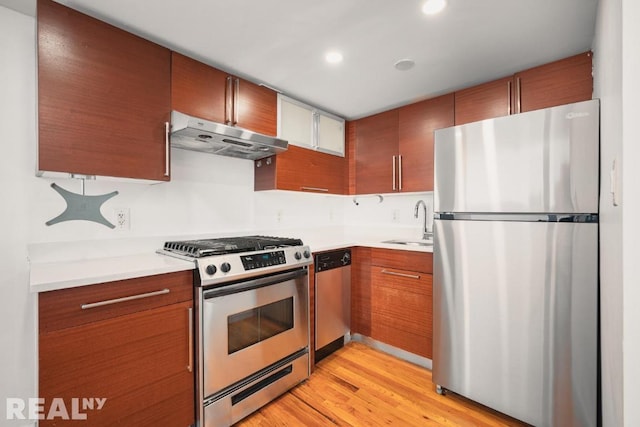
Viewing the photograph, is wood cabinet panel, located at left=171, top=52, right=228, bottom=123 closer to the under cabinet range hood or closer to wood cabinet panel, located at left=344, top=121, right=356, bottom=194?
the under cabinet range hood

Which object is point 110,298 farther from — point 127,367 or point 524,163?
point 524,163

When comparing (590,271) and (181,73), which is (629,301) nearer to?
(590,271)

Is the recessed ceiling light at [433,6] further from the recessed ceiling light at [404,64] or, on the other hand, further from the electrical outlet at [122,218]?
the electrical outlet at [122,218]

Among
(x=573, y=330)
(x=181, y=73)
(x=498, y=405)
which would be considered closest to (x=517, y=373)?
(x=498, y=405)

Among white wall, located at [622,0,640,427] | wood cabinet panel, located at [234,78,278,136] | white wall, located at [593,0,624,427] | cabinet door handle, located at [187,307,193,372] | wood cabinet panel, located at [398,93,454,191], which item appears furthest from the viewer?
wood cabinet panel, located at [398,93,454,191]

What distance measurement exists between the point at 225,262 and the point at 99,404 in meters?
0.77

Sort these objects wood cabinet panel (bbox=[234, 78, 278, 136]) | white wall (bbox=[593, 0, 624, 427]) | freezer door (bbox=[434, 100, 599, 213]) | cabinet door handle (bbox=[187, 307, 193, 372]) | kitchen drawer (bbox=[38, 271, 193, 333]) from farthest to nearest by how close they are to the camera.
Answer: wood cabinet panel (bbox=[234, 78, 278, 136]) → cabinet door handle (bbox=[187, 307, 193, 372]) → freezer door (bbox=[434, 100, 599, 213]) → kitchen drawer (bbox=[38, 271, 193, 333]) → white wall (bbox=[593, 0, 624, 427])

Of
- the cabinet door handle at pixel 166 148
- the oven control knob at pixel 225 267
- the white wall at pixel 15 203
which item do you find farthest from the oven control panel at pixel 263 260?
the white wall at pixel 15 203

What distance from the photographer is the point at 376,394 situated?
6.27ft

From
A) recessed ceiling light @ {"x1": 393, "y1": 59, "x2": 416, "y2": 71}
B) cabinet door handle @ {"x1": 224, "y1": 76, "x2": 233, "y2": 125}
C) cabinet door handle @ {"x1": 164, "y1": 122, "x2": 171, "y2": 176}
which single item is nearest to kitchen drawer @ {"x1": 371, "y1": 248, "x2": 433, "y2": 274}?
recessed ceiling light @ {"x1": 393, "y1": 59, "x2": 416, "y2": 71}

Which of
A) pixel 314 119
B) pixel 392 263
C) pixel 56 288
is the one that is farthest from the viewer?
pixel 314 119

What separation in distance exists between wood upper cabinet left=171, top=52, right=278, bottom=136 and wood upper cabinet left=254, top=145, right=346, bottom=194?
26 centimetres

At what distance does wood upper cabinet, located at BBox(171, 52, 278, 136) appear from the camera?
1814 mm

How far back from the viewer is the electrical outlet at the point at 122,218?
1789 mm
